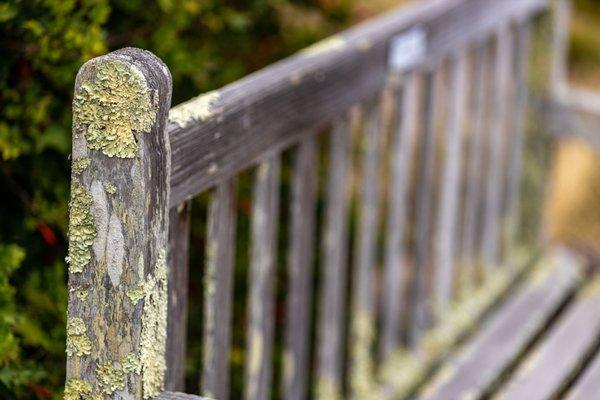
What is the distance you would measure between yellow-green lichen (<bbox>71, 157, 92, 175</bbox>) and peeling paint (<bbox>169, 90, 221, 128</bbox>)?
0.61ft

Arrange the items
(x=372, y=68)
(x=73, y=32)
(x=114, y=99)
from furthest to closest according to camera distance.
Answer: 1. (x=372, y=68)
2. (x=73, y=32)
3. (x=114, y=99)

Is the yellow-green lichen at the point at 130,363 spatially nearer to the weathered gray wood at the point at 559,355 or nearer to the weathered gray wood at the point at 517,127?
the weathered gray wood at the point at 559,355

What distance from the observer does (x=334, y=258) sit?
243 cm

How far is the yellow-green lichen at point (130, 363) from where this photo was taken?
62.4 inches

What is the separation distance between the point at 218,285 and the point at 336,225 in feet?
1.76

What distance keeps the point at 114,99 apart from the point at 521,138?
1896mm

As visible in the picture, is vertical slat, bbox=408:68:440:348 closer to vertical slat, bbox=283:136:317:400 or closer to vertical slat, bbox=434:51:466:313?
vertical slat, bbox=434:51:466:313

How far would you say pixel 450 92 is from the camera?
2822mm

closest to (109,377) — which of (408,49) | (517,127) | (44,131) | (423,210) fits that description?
(44,131)

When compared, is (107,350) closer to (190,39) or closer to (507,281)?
(190,39)

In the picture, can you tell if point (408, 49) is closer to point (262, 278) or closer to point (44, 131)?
point (262, 278)

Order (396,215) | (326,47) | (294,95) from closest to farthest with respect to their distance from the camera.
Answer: (294,95) < (326,47) < (396,215)

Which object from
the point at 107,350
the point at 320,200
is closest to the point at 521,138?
the point at 320,200

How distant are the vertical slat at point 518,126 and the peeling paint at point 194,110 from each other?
1505 millimetres
